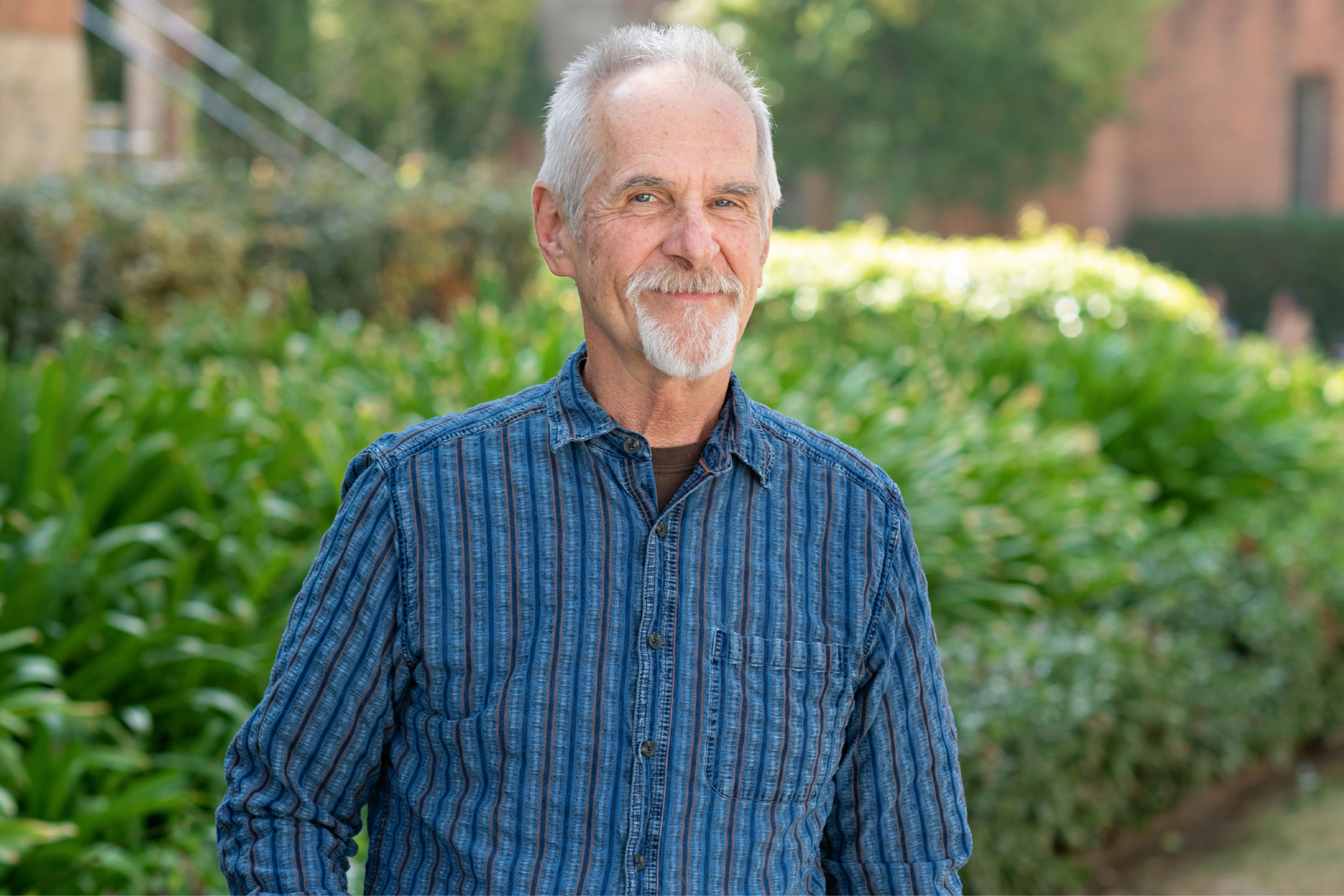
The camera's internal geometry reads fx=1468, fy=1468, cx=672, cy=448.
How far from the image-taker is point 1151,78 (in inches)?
843

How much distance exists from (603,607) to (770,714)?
230mm

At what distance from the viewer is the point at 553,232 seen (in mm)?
1708

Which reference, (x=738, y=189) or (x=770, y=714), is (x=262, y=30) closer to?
(x=738, y=189)

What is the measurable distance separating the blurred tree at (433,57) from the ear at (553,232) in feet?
72.8

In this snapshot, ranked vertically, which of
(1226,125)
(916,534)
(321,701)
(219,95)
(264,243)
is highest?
(1226,125)

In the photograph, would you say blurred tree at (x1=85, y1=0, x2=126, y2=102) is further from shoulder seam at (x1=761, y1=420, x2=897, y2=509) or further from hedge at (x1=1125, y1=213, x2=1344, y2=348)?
shoulder seam at (x1=761, y1=420, x2=897, y2=509)

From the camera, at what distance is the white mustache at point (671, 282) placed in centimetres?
161

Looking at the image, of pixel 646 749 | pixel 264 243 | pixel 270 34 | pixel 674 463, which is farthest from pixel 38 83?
pixel 270 34

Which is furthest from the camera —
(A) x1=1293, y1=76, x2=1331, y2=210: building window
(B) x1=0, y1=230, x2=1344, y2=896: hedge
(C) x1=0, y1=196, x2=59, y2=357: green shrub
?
(A) x1=1293, y1=76, x2=1331, y2=210: building window

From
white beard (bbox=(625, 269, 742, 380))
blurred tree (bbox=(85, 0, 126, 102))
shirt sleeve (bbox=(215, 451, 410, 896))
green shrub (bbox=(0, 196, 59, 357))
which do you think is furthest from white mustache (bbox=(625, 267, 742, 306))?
blurred tree (bbox=(85, 0, 126, 102))

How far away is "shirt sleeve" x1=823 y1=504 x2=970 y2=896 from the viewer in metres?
1.75

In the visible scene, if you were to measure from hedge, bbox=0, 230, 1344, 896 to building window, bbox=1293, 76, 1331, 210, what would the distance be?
14683mm

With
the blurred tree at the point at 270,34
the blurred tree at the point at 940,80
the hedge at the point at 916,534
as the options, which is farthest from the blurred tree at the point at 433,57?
the hedge at the point at 916,534

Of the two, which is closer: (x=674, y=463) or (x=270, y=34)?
(x=674, y=463)
